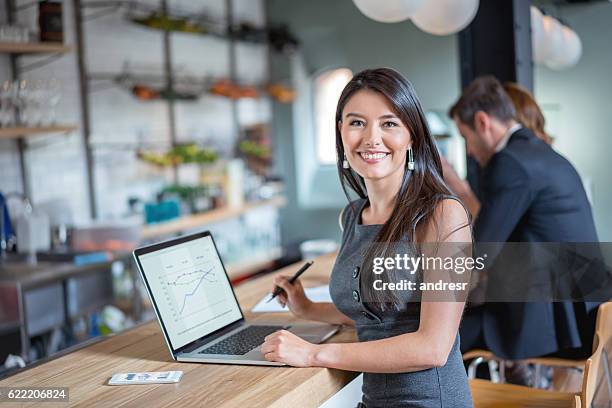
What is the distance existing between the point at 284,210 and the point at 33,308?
423cm

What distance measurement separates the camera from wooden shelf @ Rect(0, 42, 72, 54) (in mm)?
4297

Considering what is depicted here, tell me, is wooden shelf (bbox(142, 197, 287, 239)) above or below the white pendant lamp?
below

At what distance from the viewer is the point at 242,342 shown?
1874mm

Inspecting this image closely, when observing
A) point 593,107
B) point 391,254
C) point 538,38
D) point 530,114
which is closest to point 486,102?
point 530,114

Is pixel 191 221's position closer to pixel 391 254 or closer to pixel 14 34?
pixel 14 34

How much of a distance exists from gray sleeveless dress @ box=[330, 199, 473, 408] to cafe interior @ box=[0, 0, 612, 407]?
0.10 m

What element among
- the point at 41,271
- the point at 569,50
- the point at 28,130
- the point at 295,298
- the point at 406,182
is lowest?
the point at 41,271

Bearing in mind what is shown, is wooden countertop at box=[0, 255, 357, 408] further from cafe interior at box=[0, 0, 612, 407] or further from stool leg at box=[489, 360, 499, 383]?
stool leg at box=[489, 360, 499, 383]

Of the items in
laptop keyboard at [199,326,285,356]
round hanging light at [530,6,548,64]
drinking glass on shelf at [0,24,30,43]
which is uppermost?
drinking glass on shelf at [0,24,30,43]

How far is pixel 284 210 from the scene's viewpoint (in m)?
7.77

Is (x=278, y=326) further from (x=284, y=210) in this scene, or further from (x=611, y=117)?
(x=284, y=210)

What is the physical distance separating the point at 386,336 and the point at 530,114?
1.80 metres

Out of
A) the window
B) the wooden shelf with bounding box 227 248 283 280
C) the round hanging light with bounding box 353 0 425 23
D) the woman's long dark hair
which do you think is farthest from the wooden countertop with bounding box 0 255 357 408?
the window

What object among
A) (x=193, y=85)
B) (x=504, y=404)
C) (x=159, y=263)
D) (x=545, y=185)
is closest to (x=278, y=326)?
(x=159, y=263)
